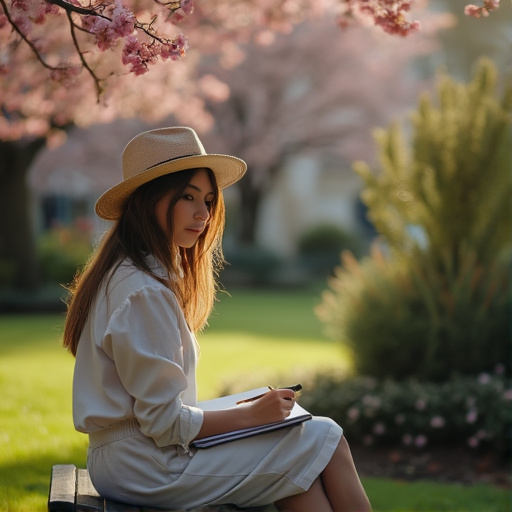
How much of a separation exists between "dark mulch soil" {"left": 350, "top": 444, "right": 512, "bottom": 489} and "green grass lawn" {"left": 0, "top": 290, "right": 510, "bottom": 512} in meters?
0.31

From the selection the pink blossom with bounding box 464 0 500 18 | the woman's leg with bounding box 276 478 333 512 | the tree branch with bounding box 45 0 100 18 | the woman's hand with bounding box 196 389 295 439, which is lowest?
the woman's leg with bounding box 276 478 333 512

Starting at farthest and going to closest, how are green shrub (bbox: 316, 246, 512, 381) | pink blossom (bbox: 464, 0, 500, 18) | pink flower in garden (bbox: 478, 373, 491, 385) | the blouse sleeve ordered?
green shrub (bbox: 316, 246, 512, 381), pink flower in garden (bbox: 478, 373, 491, 385), pink blossom (bbox: 464, 0, 500, 18), the blouse sleeve

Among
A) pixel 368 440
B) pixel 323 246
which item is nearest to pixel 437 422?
pixel 368 440

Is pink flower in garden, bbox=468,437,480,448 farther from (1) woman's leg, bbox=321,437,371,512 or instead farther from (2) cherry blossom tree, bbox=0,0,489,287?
(1) woman's leg, bbox=321,437,371,512

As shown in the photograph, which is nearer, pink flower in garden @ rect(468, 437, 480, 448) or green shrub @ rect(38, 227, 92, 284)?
pink flower in garden @ rect(468, 437, 480, 448)

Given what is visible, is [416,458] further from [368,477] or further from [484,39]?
[484,39]

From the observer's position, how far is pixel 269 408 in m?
2.79

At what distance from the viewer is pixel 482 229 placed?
23.1 ft

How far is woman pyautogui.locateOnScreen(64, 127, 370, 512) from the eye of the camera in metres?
2.70

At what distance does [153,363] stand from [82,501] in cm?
53

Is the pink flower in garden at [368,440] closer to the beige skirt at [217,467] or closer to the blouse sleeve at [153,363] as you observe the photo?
the beige skirt at [217,467]

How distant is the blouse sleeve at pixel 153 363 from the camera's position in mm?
2662

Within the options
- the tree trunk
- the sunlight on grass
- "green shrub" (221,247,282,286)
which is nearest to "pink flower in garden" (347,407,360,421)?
the sunlight on grass

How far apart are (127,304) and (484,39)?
3038 centimetres
